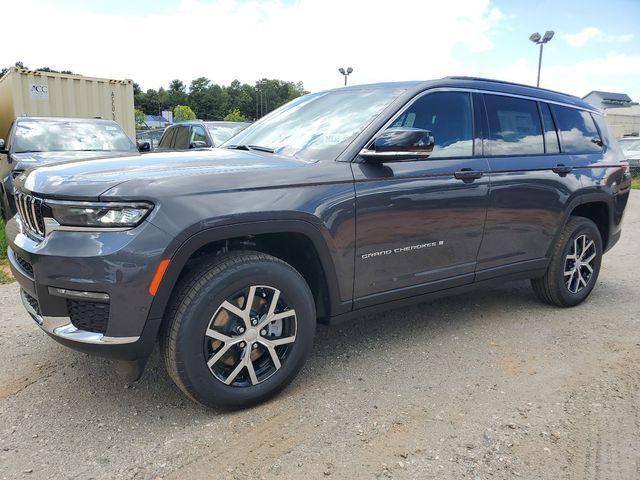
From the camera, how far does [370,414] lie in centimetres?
279

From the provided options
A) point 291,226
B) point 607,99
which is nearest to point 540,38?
point 291,226

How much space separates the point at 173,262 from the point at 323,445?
1.13 m

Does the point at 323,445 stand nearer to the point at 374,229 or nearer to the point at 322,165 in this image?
the point at 374,229

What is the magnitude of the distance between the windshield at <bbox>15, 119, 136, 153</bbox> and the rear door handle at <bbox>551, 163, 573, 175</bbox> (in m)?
6.03

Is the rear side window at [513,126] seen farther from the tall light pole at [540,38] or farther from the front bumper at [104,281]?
the tall light pole at [540,38]

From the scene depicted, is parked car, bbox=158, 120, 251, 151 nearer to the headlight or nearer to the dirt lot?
the dirt lot

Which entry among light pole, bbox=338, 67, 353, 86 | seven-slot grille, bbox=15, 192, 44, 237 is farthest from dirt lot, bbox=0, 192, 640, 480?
light pole, bbox=338, 67, 353, 86

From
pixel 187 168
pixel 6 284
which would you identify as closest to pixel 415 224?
pixel 187 168

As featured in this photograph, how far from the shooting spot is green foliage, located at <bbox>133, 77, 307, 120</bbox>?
93062 millimetres

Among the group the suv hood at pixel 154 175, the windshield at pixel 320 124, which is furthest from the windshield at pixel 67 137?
the suv hood at pixel 154 175

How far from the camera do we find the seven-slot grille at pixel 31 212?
2.54 meters

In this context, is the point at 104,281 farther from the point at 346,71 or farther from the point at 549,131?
the point at 346,71

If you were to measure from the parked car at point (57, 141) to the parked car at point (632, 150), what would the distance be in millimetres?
17805

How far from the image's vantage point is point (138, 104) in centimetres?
9406
